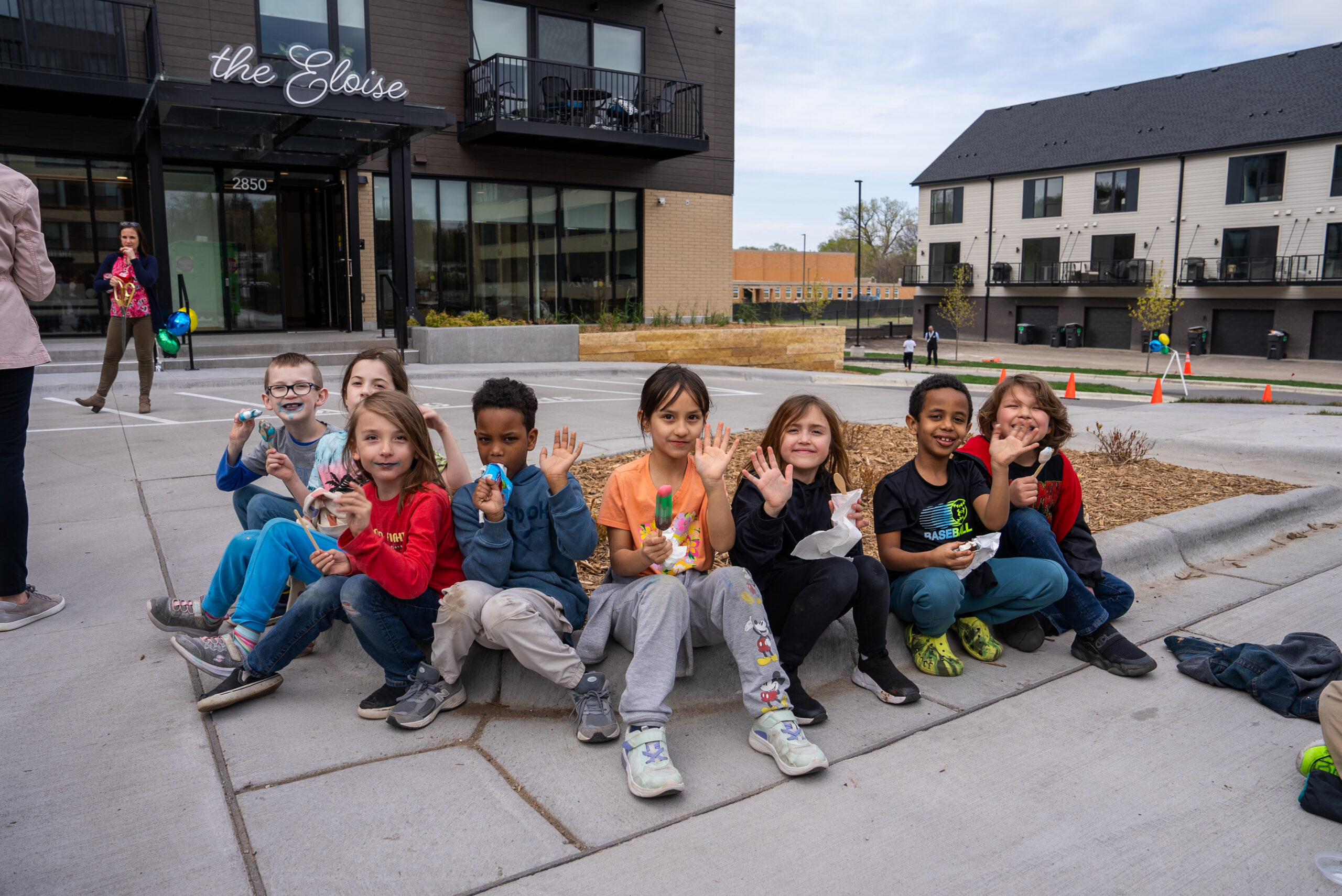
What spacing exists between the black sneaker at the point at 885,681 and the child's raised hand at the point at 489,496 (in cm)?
155

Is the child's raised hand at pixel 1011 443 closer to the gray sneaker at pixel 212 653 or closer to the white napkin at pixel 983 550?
the white napkin at pixel 983 550

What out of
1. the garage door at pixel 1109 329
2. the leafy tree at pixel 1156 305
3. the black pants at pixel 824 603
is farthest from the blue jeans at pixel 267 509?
the garage door at pixel 1109 329

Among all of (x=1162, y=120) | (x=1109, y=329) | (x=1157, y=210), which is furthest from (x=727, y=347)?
(x=1162, y=120)

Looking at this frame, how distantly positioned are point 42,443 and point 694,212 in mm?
16623

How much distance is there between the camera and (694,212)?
22.0 meters

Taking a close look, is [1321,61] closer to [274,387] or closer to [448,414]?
[448,414]

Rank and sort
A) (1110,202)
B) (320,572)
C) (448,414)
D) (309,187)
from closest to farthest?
(320,572), (448,414), (309,187), (1110,202)

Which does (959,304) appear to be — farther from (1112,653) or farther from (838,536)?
(838,536)

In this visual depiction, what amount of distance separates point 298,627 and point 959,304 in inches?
1882

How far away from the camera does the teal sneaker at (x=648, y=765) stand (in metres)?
2.64

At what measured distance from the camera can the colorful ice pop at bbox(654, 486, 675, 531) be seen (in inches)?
122

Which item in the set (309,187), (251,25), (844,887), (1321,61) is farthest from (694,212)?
(1321,61)

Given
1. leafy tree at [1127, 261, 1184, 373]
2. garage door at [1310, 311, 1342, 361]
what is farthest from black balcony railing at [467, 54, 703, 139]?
garage door at [1310, 311, 1342, 361]

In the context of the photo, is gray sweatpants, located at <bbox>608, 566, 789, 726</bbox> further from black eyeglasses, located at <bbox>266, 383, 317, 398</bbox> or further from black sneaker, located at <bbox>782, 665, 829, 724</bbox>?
black eyeglasses, located at <bbox>266, 383, 317, 398</bbox>
